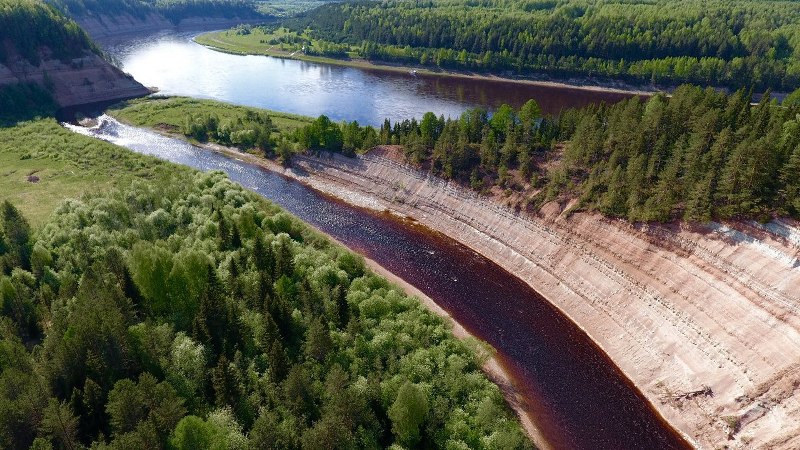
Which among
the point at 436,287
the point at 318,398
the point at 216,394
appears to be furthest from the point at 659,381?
the point at 216,394

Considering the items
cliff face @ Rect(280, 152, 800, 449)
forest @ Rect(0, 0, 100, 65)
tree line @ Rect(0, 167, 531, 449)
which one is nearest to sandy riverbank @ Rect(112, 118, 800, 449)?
cliff face @ Rect(280, 152, 800, 449)

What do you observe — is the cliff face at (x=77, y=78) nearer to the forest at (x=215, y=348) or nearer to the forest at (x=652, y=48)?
the forest at (x=215, y=348)

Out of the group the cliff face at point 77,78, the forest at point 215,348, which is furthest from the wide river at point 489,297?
the cliff face at point 77,78

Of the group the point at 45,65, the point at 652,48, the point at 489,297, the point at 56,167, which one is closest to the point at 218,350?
the point at 489,297

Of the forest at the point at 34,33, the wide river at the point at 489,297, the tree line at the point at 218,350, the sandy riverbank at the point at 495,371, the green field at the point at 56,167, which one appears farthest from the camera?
the forest at the point at 34,33

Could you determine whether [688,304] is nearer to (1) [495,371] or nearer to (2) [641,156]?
(2) [641,156]

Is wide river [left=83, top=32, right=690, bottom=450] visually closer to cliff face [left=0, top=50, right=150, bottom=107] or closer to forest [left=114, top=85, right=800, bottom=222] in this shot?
forest [left=114, top=85, right=800, bottom=222]
